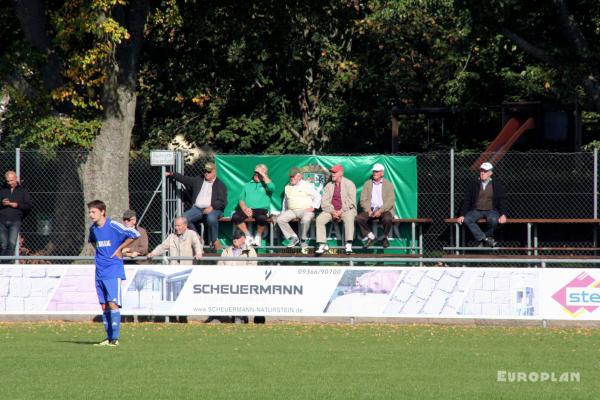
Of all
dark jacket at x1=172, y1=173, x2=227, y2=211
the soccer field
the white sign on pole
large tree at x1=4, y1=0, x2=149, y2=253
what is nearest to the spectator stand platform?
dark jacket at x1=172, y1=173, x2=227, y2=211

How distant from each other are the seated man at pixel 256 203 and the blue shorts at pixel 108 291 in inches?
266

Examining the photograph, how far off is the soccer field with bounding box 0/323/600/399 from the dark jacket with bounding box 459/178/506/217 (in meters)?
3.50

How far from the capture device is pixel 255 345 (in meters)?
15.8

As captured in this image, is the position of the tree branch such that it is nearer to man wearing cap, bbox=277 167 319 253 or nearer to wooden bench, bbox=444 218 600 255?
wooden bench, bbox=444 218 600 255

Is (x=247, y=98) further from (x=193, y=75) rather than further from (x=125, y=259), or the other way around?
(x=125, y=259)

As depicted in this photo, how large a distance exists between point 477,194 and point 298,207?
3379 millimetres

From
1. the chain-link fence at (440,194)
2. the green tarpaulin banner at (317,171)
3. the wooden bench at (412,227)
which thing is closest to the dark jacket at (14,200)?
the chain-link fence at (440,194)

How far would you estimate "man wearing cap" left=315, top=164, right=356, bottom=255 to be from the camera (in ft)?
71.9

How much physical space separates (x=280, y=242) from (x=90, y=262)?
3717mm

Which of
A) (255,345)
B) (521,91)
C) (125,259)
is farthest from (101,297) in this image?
(521,91)

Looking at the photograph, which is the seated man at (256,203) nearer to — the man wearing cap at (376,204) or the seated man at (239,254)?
the man wearing cap at (376,204)

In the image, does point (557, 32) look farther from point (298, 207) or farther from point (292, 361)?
point (292, 361)

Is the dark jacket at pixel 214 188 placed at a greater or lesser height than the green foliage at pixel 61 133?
lesser

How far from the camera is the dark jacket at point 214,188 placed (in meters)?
22.1
